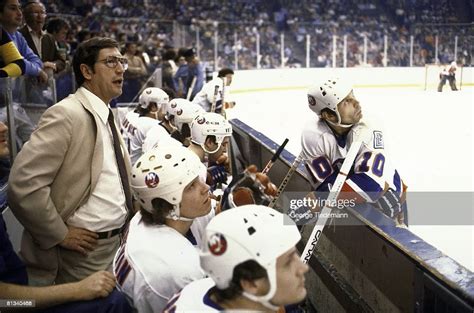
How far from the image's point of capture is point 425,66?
48.5ft

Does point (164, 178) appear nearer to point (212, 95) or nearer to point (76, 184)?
point (76, 184)

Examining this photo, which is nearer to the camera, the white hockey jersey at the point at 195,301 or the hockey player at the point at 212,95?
the white hockey jersey at the point at 195,301

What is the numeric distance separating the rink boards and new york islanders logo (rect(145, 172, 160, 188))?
0.72 m

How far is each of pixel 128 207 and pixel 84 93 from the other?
436 millimetres

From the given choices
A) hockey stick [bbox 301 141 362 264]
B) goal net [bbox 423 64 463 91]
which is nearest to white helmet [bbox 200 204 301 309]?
hockey stick [bbox 301 141 362 264]

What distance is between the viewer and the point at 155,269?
1311 mm

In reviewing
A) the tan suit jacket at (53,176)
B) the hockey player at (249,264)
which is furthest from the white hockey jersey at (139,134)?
the hockey player at (249,264)

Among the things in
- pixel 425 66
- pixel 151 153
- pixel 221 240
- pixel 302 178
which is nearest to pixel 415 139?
pixel 302 178

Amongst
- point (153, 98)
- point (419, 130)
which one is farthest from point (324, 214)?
point (419, 130)

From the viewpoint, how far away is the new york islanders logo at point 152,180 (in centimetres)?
150

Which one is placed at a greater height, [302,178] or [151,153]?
[151,153]

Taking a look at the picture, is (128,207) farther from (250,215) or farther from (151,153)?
(250,215)

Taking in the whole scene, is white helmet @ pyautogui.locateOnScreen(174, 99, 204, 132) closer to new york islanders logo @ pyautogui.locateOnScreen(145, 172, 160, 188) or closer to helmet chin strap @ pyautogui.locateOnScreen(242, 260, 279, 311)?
new york islanders logo @ pyautogui.locateOnScreen(145, 172, 160, 188)

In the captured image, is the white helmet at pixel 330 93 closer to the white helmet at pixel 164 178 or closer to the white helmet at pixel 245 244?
the white helmet at pixel 164 178
